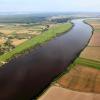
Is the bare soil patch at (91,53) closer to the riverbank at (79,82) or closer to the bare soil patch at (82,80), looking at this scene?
the riverbank at (79,82)

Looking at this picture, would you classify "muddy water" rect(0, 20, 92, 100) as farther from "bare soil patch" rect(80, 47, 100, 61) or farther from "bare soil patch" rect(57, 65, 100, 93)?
"bare soil patch" rect(57, 65, 100, 93)

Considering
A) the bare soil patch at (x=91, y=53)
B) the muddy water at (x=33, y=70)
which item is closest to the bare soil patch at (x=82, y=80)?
the muddy water at (x=33, y=70)

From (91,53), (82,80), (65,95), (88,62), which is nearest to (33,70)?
(82,80)

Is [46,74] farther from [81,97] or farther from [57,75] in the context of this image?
[81,97]

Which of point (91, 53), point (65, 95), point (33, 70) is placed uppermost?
point (91, 53)

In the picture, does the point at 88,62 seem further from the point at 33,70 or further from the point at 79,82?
the point at 79,82

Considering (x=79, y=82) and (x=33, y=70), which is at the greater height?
(x=79, y=82)
